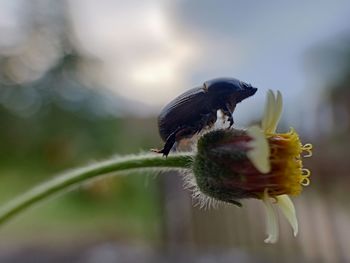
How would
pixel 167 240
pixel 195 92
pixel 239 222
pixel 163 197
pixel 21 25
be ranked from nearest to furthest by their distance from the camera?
pixel 195 92 → pixel 239 222 → pixel 167 240 → pixel 163 197 → pixel 21 25

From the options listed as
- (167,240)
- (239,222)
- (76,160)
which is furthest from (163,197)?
(76,160)

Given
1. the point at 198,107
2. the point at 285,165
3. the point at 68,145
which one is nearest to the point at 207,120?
the point at 198,107

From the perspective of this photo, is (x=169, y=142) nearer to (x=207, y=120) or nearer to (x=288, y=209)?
(x=207, y=120)

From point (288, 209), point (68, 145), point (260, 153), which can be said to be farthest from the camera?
point (68, 145)

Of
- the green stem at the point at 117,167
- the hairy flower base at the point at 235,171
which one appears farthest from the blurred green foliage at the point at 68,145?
the hairy flower base at the point at 235,171

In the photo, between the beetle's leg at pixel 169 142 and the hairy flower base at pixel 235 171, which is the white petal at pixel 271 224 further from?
the beetle's leg at pixel 169 142

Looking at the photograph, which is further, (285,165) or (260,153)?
(285,165)

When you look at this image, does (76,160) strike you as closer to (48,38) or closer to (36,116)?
(36,116)
